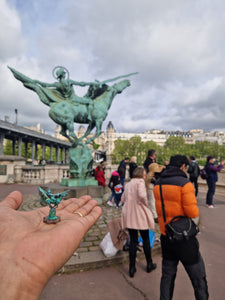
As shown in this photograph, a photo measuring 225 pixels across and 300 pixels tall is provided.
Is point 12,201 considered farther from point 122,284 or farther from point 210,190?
point 210,190

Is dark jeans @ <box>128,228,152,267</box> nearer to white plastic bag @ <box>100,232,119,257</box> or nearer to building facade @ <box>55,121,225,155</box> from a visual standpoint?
white plastic bag @ <box>100,232,119,257</box>

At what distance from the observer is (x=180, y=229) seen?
2.07 m

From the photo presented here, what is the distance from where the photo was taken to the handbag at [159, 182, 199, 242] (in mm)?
2021

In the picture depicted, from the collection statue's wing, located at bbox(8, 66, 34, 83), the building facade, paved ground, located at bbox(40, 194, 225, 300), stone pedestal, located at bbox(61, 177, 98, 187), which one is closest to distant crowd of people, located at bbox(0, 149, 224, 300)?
paved ground, located at bbox(40, 194, 225, 300)

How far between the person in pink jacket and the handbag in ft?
3.16

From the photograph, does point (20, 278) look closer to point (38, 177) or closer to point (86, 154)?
point (86, 154)

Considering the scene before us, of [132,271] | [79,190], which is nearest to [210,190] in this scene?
[79,190]

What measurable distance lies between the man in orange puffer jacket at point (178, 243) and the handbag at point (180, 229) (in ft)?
0.16

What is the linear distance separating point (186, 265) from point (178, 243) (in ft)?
0.82

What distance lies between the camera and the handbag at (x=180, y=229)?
A: 2.02 metres

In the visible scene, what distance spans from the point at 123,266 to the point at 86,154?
5119 millimetres

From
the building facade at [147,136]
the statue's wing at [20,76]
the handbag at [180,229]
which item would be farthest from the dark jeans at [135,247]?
the building facade at [147,136]

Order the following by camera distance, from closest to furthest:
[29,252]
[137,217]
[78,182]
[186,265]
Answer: [29,252] < [186,265] < [137,217] < [78,182]

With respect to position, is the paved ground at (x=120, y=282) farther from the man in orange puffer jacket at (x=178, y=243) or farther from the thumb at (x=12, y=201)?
the thumb at (x=12, y=201)
